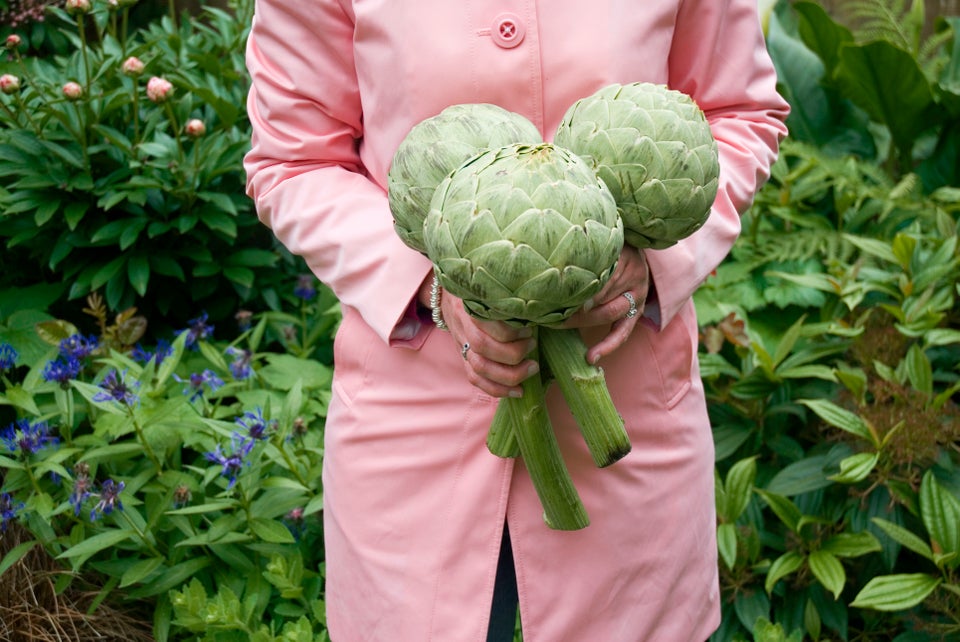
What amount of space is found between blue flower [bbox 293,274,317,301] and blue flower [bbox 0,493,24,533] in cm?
87

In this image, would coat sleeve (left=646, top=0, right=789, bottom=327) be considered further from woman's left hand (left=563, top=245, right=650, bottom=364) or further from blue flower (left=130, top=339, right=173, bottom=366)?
blue flower (left=130, top=339, right=173, bottom=366)

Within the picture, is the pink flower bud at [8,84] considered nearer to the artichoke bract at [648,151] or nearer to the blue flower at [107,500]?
the blue flower at [107,500]

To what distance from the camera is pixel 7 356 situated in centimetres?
210

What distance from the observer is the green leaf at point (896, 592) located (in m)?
1.94

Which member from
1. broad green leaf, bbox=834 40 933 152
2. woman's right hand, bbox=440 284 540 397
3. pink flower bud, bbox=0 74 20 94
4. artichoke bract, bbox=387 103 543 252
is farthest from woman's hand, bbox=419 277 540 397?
broad green leaf, bbox=834 40 933 152

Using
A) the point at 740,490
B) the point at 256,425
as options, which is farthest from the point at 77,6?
the point at 740,490

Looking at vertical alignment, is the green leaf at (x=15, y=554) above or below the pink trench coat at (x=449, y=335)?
below

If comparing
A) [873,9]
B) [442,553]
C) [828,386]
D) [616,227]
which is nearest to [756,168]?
[616,227]

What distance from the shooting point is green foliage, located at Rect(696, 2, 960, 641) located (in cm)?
210

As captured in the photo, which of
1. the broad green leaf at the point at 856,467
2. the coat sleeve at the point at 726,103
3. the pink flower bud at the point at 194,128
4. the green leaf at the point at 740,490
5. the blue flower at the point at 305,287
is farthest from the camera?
the blue flower at the point at 305,287

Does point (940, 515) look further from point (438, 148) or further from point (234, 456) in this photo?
point (438, 148)

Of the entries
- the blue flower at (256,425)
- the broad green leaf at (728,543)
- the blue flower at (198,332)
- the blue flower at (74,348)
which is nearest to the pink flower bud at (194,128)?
the blue flower at (198,332)

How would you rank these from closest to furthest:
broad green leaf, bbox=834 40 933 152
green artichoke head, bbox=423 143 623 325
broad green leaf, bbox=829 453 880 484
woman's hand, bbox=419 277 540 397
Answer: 1. green artichoke head, bbox=423 143 623 325
2. woman's hand, bbox=419 277 540 397
3. broad green leaf, bbox=829 453 880 484
4. broad green leaf, bbox=834 40 933 152

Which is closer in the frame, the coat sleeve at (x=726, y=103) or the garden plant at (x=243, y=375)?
the coat sleeve at (x=726, y=103)
